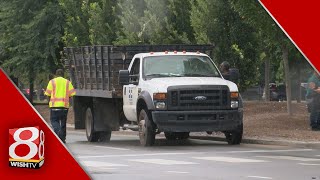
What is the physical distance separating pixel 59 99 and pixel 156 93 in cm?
223

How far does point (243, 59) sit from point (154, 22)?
350 centimetres

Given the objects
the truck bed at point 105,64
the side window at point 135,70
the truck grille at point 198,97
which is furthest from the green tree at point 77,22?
the truck grille at point 198,97

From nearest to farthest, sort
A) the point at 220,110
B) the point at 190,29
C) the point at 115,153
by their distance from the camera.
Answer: the point at 115,153, the point at 220,110, the point at 190,29

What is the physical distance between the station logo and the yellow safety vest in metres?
13.3

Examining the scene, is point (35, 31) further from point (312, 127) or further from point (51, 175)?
point (51, 175)

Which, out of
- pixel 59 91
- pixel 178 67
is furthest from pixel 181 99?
pixel 59 91

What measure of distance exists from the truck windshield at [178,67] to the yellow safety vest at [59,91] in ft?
5.38

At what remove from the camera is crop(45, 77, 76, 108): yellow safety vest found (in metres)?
19.2

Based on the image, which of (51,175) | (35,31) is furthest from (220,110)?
(35,31)

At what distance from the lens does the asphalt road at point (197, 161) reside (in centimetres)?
1191

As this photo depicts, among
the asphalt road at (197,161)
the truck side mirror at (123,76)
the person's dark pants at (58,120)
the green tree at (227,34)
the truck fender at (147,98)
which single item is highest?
the green tree at (227,34)

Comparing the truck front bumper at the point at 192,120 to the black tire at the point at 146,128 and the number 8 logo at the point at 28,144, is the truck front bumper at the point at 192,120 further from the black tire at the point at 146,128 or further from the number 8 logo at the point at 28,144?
the number 8 logo at the point at 28,144

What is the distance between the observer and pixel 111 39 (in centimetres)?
3419

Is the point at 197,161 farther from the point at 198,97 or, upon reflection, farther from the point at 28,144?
the point at 28,144
